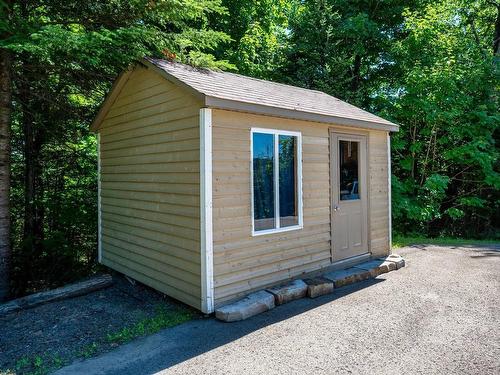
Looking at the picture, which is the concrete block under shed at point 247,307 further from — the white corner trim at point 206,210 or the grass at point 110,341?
the grass at point 110,341

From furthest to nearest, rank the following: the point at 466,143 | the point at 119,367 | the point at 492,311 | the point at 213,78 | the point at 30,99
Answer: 1. the point at 466,143
2. the point at 30,99
3. the point at 213,78
4. the point at 492,311
5. the point at 119,367

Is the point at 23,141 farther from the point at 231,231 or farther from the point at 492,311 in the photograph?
the point at 492,311

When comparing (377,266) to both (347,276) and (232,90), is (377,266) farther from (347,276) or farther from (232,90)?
(232,90)

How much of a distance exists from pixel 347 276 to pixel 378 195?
193cm

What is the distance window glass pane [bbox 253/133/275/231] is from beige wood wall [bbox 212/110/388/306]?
0.14 m

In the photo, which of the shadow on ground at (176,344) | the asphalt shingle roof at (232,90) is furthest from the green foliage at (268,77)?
the shadow on ground at (176,344)

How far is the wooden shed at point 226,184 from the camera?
168 inches

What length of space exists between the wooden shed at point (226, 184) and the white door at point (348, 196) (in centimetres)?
2

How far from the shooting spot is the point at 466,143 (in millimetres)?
10492

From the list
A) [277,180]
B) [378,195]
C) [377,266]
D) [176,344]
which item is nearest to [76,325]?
[176,344]

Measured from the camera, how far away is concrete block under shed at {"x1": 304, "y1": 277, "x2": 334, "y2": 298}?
4855 mm

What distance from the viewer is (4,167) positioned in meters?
5.49

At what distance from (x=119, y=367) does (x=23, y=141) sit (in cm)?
653

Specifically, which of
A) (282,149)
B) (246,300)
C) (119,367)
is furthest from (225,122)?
(119,367)
